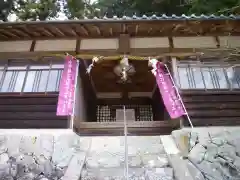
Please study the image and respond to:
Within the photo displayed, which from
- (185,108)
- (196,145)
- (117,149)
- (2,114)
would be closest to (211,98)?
(185,108)

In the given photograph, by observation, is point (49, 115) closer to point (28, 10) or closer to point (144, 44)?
point (144, 44)

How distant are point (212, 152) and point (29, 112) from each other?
16.3 feet

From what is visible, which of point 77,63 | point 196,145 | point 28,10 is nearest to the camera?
point 196,145

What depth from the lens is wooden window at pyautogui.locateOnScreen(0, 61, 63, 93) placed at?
23.5ft

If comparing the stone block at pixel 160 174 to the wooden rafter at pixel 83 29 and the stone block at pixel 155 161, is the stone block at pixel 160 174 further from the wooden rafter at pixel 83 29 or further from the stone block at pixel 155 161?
the wooden rafter at pixel 83 29

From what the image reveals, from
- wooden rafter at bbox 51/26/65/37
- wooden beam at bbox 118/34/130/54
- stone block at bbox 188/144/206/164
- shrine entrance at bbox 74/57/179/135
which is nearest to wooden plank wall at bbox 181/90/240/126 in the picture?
shrine entrance at bbox 74/57/179/135

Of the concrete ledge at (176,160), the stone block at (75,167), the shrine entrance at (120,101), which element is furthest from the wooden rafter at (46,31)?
the concrete ledge at (176,160)

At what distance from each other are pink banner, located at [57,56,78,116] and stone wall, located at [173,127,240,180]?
2899 millimetres

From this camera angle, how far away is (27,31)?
7.25 metres

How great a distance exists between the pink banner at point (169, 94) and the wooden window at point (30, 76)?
9.78 feet

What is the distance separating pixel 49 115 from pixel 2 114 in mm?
1386

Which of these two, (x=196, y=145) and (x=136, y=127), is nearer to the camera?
(x=196, y=145)

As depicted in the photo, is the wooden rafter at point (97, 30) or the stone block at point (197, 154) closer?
the stone block at point (197, 154)

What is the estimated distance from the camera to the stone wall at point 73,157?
222 inches
